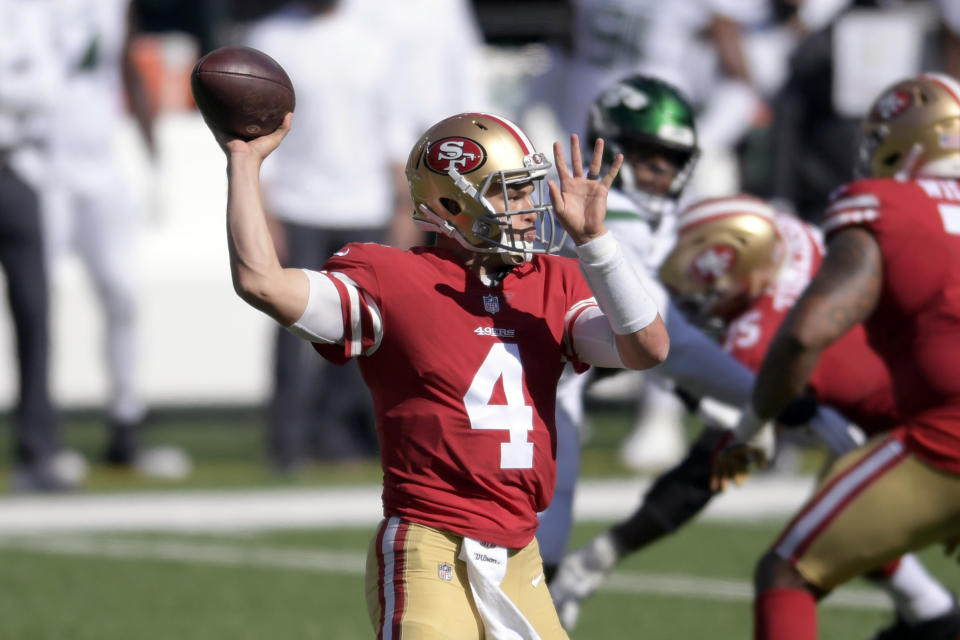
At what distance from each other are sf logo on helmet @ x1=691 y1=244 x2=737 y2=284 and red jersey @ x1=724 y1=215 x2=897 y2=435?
0.15 meters

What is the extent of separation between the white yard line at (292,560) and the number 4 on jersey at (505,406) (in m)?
2.54

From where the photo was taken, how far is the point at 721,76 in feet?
29.5

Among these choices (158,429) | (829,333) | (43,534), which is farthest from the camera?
(158,429)

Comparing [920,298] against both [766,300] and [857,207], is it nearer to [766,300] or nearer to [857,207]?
[857,207]

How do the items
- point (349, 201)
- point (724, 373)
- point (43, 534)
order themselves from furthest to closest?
point (349, 201) < point (43, 534) < point (724, 373)

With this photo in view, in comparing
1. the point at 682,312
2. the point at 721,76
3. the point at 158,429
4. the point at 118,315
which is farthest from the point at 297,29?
the point at 682,312

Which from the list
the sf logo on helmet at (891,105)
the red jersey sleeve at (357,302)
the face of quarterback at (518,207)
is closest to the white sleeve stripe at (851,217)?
the sf logo on helmet at (891,105)

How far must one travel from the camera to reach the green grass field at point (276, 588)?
536 cm

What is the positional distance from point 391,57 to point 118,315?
1808mm

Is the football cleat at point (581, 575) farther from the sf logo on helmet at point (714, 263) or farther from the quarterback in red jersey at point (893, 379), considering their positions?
A: the quarterback in red jersey at point (893, 379)

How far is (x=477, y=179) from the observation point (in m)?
3.47

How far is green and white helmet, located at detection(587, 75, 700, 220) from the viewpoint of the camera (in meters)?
4.71

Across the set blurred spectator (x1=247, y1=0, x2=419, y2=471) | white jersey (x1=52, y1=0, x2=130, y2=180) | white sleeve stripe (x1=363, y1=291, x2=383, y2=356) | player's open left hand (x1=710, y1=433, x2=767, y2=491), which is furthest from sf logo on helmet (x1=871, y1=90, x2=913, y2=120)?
white jersey (x1=52, y1=0, x2=130, y2=180)

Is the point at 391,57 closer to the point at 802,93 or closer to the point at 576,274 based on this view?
the point at 802,93
